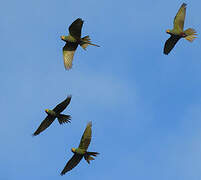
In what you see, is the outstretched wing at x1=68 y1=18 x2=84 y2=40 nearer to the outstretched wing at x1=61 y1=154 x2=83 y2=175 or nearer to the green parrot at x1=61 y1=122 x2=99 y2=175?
the green parrot at x1=61 y1=122 x2=99 y2=175

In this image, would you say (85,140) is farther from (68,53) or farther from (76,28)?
(76,28)

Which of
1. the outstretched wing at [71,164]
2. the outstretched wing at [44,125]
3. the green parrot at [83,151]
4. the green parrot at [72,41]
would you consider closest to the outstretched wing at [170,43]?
the green parrot at [72,41]

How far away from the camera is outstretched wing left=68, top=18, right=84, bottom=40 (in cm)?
2680

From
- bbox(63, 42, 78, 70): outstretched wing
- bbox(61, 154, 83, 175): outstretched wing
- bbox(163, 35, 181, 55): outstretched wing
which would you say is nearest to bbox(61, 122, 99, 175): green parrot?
bbox(61, 154, 83, 175): outstretched wing

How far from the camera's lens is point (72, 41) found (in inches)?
1097

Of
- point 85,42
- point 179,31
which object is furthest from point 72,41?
point 179,31

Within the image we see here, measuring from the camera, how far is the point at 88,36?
27.5 metres

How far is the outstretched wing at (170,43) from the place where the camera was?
2906cm

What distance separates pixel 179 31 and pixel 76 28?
523 cm

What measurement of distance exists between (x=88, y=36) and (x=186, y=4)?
5.42m

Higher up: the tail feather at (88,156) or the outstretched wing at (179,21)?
the outstretched wing at (179,21)

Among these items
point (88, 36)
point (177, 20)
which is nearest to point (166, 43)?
point (177, 20)

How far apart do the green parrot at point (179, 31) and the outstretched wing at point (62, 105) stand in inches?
244

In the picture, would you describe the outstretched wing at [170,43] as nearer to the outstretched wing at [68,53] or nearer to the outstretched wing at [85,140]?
the outstretched wing at [68,53]
